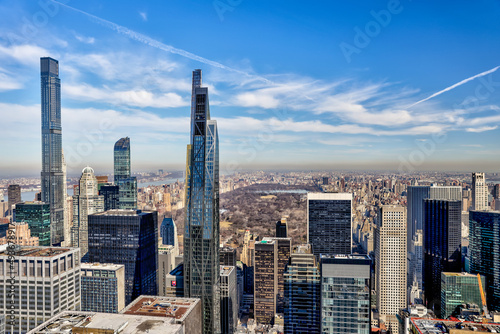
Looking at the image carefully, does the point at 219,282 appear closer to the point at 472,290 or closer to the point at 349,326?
the point at 349,326

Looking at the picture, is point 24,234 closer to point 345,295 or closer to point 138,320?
point 138,320

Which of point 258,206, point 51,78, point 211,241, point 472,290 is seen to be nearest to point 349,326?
point 211,241

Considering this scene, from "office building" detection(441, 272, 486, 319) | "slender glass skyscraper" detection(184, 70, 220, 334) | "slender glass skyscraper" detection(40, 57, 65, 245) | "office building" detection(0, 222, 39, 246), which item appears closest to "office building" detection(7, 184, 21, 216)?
"office building" detection(0, 222, 39, 246)

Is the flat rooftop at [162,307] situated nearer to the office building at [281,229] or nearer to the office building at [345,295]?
the office building at [345,295]

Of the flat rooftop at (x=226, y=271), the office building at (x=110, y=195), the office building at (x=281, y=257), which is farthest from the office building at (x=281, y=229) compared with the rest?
the office building at (x=110, y=195)

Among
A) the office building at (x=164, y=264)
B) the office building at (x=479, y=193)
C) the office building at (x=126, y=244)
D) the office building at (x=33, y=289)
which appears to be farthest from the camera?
the office building at (x=164, y=264)
